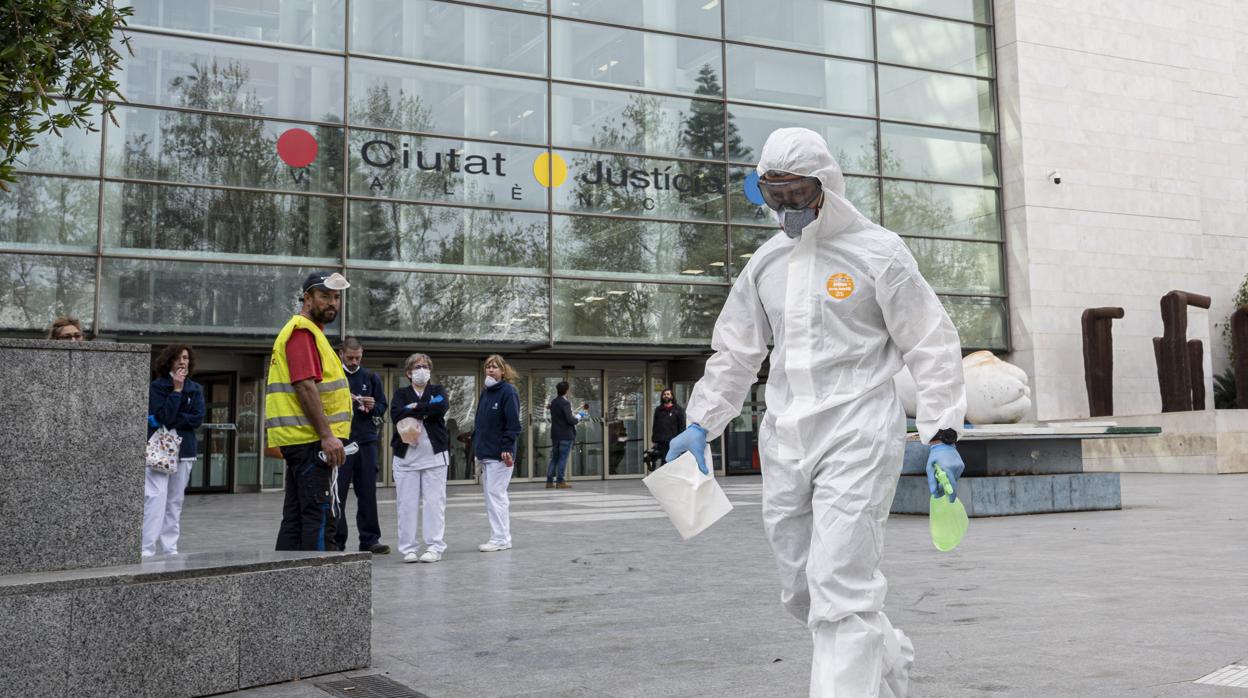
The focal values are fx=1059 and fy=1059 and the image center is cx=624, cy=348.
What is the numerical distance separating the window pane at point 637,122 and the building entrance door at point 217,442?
7.83m

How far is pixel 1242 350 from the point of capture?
21.8 metres

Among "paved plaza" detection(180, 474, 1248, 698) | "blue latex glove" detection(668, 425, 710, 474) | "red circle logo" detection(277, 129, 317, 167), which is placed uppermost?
"red circle logo" detection(277, 129, 317, 167)

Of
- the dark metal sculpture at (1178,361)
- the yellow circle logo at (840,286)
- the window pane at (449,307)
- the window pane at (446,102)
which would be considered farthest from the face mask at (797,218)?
the dark metal sculpture at (1178,361)

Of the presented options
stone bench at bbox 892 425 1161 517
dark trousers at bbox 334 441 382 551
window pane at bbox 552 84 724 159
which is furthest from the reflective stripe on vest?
window pane at bbox 552 84 724 159

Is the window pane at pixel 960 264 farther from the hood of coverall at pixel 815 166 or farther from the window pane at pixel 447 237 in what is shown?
the hood of coverall at pixel 815 166

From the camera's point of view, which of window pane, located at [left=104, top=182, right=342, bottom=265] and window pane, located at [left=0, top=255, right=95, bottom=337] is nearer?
window pane, located at [left=0, top=255, right=95, bottom=337]

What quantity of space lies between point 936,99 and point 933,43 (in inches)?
53.3

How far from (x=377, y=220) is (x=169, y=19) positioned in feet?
15.8

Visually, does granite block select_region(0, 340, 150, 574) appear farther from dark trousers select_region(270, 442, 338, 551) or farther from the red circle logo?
the red circle logo

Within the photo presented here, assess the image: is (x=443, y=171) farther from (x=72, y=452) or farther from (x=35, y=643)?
(x=35, y=643)

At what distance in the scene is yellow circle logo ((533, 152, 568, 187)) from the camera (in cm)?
2061

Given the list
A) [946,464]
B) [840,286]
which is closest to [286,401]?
[840,286]

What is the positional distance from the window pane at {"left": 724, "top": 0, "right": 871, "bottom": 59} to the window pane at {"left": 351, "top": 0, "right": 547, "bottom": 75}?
4553mm

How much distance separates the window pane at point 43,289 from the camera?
650 inches
